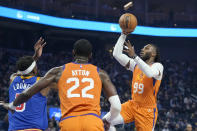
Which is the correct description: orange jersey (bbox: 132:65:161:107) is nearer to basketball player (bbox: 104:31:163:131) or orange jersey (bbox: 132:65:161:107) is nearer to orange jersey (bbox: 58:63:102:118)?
basketball player (bbox: 104:31:163:131)

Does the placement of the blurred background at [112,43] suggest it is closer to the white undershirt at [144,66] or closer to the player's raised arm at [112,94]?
the white undershirt at [144,66]

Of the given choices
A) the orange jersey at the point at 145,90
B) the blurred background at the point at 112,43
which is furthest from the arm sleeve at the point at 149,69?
the blurred background at the point at 112,43

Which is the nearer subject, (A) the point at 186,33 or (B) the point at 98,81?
(B) the point at 98,81

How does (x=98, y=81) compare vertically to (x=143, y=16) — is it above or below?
below

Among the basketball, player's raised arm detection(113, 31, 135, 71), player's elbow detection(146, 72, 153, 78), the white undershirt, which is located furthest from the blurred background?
player's elbow detection(146, 72, 153, 78)

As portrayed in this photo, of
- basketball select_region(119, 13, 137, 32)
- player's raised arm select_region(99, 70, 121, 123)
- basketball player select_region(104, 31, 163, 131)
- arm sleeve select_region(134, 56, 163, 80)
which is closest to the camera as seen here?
player's raised arm select_region(99, 70, 121, 123)

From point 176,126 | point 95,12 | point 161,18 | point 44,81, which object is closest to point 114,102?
point 44,81

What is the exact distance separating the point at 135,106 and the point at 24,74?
194 centimetres

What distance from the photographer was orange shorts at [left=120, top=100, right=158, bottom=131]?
4746 millimetres

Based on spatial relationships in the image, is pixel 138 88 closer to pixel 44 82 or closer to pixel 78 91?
pixel 78 91

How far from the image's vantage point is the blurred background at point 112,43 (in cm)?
1617

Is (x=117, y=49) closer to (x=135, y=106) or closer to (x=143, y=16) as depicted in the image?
(x=135, y=106)

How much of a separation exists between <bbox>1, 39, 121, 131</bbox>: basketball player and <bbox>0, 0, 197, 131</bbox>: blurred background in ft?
36.4

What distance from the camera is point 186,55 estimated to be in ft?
80.2
